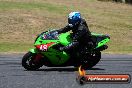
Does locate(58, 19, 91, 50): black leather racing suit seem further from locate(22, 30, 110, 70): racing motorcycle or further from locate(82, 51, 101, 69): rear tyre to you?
locate(82, 51, 101, 69): rear tyre

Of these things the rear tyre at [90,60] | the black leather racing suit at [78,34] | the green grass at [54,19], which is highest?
the black leather racing suit at [78,34]

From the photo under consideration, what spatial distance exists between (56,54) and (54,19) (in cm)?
2309

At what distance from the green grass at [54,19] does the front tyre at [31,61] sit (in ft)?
36.5

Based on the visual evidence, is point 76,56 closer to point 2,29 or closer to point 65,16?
point 2,29

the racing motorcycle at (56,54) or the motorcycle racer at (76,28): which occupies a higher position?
the motorcycle racer at (76,28)

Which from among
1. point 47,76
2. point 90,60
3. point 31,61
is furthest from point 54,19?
point 47,76

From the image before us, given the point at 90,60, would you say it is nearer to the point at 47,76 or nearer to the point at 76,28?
the point at 76,28

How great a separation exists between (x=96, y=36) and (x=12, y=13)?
23114 millimetres

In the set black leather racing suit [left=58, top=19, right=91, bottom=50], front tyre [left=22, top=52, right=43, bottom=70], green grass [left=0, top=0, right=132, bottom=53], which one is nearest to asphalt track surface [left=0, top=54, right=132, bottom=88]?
front tyre [left=22, top=52, right=43, bottom=70]

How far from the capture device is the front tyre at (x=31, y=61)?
14.3 m

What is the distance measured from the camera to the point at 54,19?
37.7m

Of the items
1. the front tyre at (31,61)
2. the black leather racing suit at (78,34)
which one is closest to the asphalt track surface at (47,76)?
the front tyre at (31,61)

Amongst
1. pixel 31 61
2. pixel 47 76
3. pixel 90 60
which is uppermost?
pixel 47 76

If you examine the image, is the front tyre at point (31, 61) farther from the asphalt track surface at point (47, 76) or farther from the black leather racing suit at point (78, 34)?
the black leather racing suit at point (78, 34)
